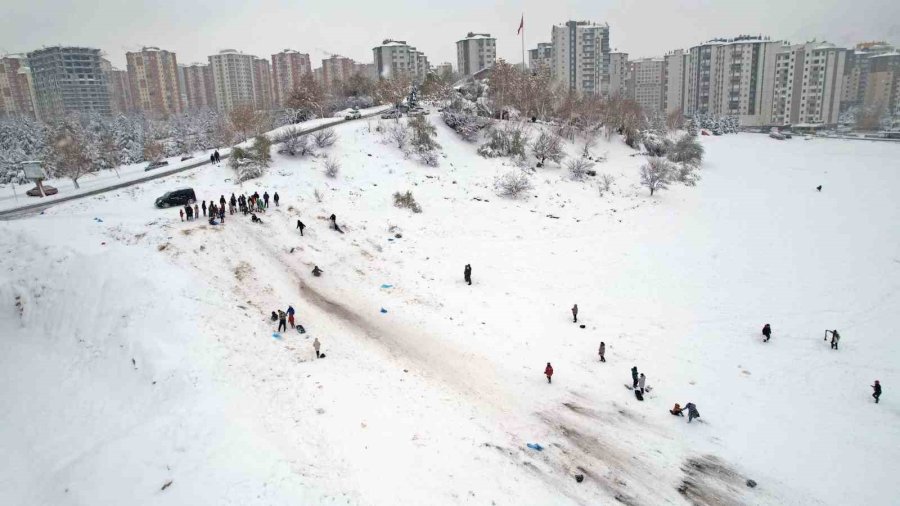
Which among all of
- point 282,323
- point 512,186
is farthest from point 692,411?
point 512,186

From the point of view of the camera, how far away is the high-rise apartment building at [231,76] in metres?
139

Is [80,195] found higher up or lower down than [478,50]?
lower down

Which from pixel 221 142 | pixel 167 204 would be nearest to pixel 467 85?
pixel 221 142

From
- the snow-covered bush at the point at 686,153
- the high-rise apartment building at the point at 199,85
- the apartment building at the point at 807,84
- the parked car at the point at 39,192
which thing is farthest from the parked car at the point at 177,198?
the apartment building at the point at 807,84

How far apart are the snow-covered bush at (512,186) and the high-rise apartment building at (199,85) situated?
12924cm

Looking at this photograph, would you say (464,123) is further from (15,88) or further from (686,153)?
(15,88)

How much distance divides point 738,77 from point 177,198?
132 m

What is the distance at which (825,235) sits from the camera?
122 feet

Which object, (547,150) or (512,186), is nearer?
(512,186)

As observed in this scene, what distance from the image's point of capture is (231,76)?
14100 centimetres

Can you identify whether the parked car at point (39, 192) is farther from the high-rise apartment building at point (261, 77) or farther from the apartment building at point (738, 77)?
the apartment building at point (738, 77)

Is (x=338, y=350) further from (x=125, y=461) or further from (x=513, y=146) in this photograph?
(x=513, y=146)

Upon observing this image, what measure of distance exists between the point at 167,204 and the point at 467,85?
161ft

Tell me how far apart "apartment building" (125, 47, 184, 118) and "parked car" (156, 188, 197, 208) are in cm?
11953
